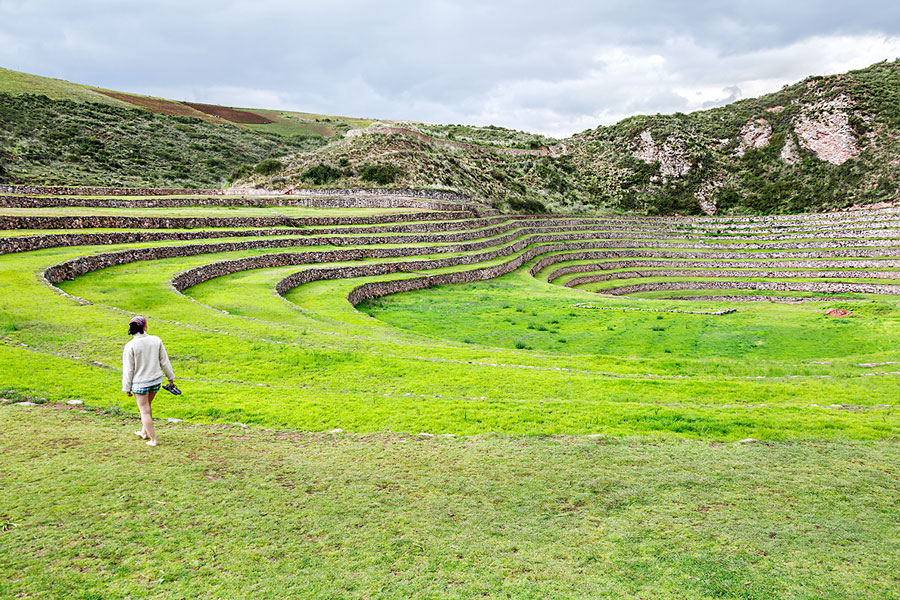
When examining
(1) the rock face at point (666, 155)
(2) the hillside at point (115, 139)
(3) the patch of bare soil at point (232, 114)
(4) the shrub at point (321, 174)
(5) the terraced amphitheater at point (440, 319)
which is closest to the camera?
(5) the terraced amphitheater at point (440, 319)

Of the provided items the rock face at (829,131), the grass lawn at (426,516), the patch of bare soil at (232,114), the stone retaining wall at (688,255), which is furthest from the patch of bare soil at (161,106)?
the grass lawn at (426,516)

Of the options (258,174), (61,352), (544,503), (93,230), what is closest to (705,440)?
(544,503)

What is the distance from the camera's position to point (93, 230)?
111 ft

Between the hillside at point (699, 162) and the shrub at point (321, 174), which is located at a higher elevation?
the hillside at point (699, 162)

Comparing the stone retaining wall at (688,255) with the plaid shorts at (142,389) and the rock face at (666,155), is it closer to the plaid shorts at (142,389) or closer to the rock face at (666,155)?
the rock face at (666,155)

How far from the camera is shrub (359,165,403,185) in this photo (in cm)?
6712

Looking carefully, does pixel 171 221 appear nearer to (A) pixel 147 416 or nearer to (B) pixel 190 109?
(A) pixel 147 416

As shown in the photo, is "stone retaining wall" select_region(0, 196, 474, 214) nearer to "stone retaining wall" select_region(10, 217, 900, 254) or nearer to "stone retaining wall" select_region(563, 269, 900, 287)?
"stone retaining wall" select_region(10, 217, 900, 254)

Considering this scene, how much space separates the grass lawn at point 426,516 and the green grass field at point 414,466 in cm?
4

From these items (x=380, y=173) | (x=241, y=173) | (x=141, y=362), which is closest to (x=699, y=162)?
(x=380, y=173)

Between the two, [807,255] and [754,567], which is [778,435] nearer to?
[754,567]

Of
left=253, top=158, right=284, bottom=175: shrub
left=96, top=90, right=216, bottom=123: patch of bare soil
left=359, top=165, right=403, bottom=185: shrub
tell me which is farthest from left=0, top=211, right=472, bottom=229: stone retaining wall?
left=96, top=90, right=216, bottom=123: patch of bare soil

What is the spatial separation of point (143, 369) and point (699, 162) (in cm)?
10062

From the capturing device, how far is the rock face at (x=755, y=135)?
93.0m
